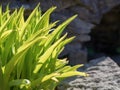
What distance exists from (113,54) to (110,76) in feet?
4.41

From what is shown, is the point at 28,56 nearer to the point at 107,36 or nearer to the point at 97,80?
the point at 97,80

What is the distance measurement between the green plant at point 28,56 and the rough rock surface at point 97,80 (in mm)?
374

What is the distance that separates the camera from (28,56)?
6.28ft

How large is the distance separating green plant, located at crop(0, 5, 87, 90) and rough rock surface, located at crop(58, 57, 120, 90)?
374mm

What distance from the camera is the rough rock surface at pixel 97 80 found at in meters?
2.37

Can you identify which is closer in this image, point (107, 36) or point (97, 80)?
point (97, 80)

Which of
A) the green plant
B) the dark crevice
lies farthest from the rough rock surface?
the dark crevice

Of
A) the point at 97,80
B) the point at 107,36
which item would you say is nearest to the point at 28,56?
the point at 97,80

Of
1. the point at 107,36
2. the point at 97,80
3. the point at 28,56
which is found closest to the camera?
the point at 28,56

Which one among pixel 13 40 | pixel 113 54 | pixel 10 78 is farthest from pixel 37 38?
pixel 113 54

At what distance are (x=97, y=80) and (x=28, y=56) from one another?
0.66m

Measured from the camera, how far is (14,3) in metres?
2.54

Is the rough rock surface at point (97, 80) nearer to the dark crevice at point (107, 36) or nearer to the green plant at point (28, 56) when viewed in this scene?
the green plant at point (28, 56)

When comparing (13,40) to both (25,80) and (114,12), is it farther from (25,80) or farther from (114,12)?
(114,12)
